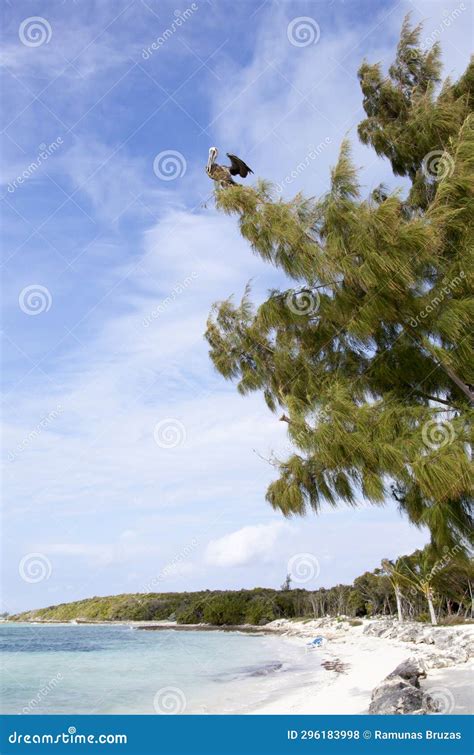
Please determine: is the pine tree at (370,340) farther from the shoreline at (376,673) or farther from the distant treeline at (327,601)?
the shoreline at (376,673)

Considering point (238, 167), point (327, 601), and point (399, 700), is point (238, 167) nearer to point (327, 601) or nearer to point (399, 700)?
point (399, 700)

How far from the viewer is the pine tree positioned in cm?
396

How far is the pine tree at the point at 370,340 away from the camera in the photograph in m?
3.96

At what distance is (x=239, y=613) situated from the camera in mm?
42844

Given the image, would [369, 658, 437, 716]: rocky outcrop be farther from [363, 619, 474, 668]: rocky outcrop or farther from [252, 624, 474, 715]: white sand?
A: [363, 619, 474, 668]: rocky outcrop

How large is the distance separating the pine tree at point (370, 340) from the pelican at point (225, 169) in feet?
0.94

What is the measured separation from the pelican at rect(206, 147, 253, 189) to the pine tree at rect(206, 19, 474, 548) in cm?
29

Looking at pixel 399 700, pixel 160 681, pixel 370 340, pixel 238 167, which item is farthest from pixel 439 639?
pixel 238 167

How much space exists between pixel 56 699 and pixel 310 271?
1009 cm

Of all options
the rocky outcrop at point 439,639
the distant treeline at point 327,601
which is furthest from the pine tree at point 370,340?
the rocky outcrop at point 439,639

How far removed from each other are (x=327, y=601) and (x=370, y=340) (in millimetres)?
35897

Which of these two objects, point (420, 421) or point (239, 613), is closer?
point (420, 421)
